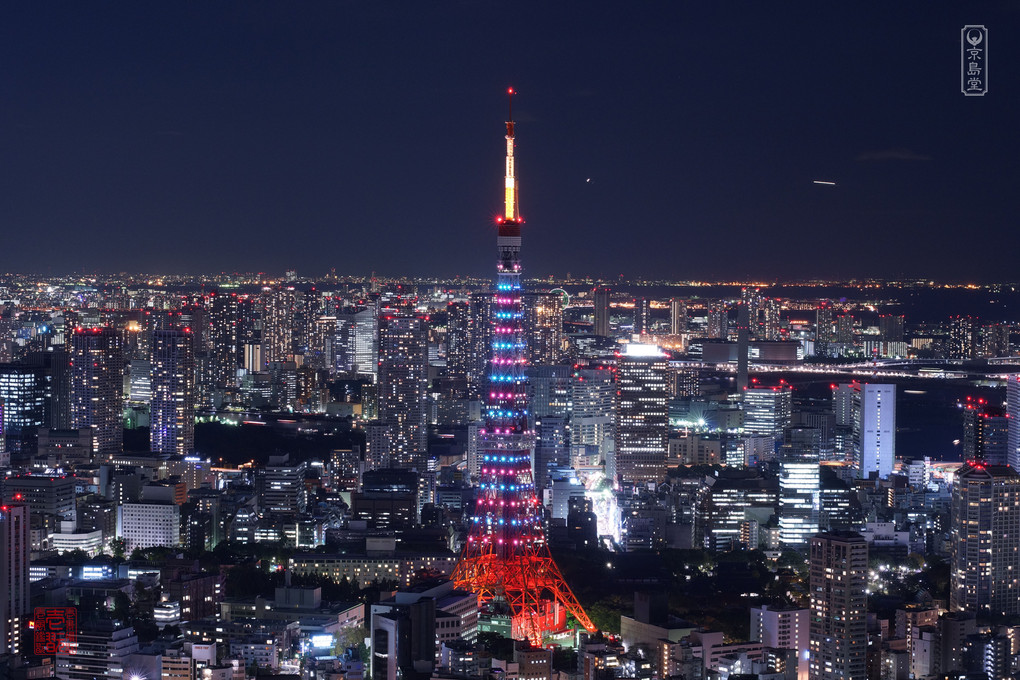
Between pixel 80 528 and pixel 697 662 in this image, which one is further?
pixel 80 528

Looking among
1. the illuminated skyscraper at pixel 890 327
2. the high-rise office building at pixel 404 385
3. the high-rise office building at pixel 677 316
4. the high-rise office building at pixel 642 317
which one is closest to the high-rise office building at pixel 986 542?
the illuminated skyscraper at pixel 890 327

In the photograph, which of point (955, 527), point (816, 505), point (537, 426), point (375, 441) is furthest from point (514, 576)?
point (375, 441)

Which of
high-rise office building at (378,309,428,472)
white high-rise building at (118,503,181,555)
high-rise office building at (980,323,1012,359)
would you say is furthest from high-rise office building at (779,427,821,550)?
white high-rise building at (118,503,181,555)

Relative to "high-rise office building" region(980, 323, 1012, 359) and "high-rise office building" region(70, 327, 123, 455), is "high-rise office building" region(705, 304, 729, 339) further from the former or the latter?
"high-rise office building" region(70, 327, 123, 455)

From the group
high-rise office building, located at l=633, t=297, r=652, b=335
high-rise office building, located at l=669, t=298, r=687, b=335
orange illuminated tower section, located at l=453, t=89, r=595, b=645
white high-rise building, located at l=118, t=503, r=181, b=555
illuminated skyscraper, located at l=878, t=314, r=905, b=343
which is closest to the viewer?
orange illuminated tower section, located at l=453, t=89, r=595, b=645

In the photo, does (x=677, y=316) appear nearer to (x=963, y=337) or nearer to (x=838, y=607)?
(x=963, y=337)

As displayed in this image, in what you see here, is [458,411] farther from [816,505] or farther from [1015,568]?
[1015,568]

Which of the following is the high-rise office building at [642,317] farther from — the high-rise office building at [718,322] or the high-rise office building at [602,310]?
the high-rise office building at [718,322]
